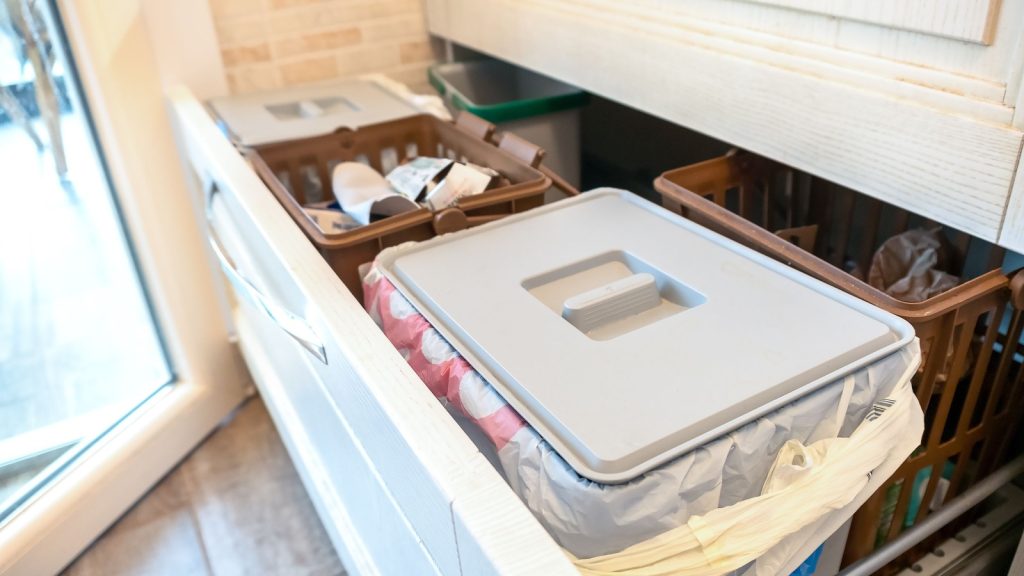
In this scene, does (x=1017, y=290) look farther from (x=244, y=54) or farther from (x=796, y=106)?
(x=244, y=54)

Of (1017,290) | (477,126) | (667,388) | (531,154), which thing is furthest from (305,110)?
(1017,290)

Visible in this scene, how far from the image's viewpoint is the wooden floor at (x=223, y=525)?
1.16 metres

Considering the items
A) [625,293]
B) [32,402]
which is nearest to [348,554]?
[625,293]

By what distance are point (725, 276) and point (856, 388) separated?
0.15m

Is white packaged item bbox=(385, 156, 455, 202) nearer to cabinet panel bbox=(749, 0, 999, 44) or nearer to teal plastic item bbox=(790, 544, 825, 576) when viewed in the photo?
cabinet panel bbox=(749, 0, 999, 44)

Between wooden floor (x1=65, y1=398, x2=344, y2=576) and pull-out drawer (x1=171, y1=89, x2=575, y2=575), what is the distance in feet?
0.51

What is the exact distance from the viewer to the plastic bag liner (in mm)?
488

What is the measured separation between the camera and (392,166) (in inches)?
44.3

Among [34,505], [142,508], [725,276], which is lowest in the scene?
[142,508]

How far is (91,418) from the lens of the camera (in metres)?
1.26

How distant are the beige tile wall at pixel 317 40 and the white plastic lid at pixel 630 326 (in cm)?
71

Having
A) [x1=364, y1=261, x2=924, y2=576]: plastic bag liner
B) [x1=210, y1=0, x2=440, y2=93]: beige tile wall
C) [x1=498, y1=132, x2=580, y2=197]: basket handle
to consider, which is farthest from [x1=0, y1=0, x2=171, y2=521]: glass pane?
[x1=364, y1=261, x2=924, y2=576]: plastic bag liner

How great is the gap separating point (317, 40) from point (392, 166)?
371 millimetres

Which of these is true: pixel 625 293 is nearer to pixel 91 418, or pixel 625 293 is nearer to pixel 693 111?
pixel 693 111
